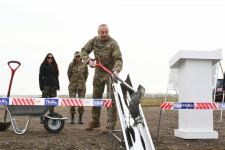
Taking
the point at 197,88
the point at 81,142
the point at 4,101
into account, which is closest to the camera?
the point at 81,142

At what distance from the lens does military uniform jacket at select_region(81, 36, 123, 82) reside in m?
A: 9.26

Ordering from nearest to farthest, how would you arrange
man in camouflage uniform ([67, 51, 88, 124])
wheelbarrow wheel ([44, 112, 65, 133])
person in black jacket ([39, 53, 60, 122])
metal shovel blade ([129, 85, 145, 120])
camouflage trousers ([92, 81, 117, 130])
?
metal shovel blade ([129, 85, 145, 120]) < camouflage trousers ([92, 81, 117, 130]) < wheelbarrow wheel ([44, 112, 65, 133]) < person in black jacket ([39, 53, 60, 122]) < man in camouflage uniform ([67, 51, 88, 124])

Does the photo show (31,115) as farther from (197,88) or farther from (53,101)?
(197,88)

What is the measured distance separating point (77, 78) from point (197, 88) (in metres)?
4.79

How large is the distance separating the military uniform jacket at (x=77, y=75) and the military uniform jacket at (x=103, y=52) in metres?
3.54

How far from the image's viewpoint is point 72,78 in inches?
516

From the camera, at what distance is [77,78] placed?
13.0 meters

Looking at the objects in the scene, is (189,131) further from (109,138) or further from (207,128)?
(109,138)

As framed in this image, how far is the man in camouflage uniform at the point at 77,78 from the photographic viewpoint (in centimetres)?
1300

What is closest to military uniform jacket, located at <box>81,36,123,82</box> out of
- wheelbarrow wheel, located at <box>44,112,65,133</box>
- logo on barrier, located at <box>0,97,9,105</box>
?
wheelbarrow wheel, located at <box>44,112,65,133</box>

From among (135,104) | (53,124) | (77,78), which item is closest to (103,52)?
(53,124)

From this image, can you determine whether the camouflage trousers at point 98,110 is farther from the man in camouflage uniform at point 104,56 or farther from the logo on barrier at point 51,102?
the logo on barrier at point 51,102

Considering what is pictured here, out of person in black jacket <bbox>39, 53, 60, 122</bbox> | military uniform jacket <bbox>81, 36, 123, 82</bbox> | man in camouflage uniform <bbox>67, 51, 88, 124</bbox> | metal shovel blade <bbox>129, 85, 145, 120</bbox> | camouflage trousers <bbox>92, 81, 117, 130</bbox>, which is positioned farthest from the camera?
man in camouflage uniform <bbox>67, 51, 88, 124</bbox>

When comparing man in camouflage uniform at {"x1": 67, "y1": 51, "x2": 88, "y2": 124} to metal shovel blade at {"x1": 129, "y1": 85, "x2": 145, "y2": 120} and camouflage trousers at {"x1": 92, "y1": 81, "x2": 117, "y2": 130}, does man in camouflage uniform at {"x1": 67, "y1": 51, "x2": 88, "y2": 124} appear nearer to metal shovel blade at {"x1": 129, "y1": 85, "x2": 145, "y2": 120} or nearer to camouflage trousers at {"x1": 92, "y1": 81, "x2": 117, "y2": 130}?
camouflage trousers at {"x1": 92, "y1": 81, "x2": 117, "y2": 130}
